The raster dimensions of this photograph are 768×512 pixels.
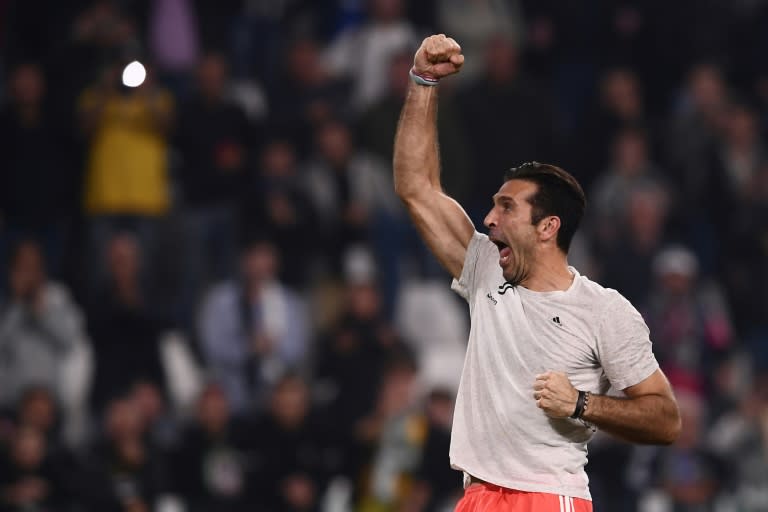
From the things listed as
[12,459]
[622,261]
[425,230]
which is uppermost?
[425,230]

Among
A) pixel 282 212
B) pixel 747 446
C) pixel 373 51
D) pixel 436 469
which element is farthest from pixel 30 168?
pixel 747 446

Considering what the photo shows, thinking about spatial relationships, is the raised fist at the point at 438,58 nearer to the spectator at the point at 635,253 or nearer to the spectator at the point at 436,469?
the spectator at the point at 436,469

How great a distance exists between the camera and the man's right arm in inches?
237

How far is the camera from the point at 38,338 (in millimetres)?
11203

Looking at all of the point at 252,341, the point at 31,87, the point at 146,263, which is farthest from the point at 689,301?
the point at 31,87

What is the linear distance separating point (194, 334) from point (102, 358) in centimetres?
90

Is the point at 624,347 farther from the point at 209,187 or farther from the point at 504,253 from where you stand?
the point at 209,187

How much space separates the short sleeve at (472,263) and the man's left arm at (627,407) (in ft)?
2.03

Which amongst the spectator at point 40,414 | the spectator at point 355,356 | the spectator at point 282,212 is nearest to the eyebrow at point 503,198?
the spectator at point 40,414

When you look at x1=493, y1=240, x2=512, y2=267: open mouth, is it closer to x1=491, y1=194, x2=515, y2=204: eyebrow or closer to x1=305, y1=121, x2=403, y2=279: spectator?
x1=491, y1=194, x2=515, y2=204: eyebrow

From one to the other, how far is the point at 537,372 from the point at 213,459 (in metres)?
5.42

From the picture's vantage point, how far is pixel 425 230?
19.9 ft

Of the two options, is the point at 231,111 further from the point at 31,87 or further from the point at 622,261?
the point at 622,261

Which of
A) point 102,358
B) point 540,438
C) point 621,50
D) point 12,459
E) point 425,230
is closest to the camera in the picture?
point 540,438
